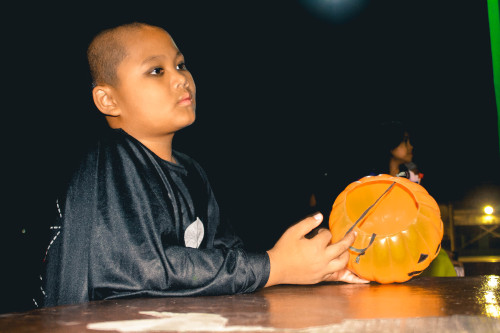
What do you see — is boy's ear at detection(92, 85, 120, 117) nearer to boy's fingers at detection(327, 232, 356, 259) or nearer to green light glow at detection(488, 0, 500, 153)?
boy's fingers at detection(327, 232, 356, 259)

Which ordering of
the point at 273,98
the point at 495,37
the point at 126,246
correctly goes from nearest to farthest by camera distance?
the point at 126,246, the point at 495,37, the point at 273,98

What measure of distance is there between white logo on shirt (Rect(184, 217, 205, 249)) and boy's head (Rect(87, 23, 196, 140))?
Answer: 25cm

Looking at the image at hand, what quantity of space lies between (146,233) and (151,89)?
0.40 m

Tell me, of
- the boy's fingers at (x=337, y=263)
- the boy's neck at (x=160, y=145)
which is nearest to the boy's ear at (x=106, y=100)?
the boy's neck at (x=160, y=145)

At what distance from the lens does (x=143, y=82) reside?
1034 millimetres

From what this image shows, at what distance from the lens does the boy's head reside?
1.03 m

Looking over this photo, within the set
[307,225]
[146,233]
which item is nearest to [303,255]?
[307,225]

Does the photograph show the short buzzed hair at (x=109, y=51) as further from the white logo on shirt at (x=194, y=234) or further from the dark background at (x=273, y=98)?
the white logo on shirt at (x=194, y=234)

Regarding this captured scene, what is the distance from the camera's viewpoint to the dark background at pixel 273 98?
6.06ft

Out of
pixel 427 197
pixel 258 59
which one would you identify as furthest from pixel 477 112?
pixel 427 197

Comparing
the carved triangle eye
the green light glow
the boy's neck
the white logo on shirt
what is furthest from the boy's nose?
the green light glow

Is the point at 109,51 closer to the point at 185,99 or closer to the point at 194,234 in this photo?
the point at 185,99

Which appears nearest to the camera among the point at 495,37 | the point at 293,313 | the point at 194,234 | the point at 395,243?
the point at 293,313

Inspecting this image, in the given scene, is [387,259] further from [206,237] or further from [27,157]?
[27,157]
